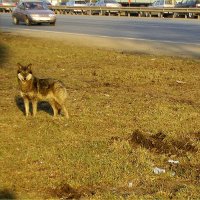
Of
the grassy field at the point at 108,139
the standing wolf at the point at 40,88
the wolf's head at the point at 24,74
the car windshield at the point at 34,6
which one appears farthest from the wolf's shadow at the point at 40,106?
the car windshield at the point at 34,6

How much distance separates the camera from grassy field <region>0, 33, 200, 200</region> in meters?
5.76

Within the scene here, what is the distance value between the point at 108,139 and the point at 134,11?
4180 cm

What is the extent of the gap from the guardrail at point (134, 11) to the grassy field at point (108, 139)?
31.5 meters

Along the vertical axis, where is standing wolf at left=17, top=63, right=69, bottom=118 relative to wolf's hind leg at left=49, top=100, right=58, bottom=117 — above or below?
above

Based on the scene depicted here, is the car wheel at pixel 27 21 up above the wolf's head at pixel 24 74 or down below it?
below

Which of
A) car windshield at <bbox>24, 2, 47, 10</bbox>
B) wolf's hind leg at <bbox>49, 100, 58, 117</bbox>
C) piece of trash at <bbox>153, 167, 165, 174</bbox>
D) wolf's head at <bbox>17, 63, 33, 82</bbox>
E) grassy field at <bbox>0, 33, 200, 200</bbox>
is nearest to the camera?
grassy field at <bbox>0, 33, 200, 200</bbox>

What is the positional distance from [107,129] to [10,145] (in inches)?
59.2

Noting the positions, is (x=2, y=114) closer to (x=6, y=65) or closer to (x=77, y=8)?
(x=6, y=65)

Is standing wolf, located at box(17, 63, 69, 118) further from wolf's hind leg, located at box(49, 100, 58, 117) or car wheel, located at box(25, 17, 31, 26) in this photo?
car wheel, located at box(25, 17, 31, 26)

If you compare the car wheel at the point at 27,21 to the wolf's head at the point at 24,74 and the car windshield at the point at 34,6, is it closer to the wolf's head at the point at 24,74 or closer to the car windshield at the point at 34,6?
the car windshield at the point at 34,6

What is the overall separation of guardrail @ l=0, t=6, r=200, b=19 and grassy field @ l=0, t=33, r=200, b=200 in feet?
103

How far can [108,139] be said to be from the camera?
7391mm

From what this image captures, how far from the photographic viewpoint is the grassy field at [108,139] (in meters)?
5.76

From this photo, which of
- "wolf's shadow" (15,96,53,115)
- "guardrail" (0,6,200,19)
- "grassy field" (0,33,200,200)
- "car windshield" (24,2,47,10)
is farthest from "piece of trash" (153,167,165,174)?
"guardrail" (0,6,200,19)
